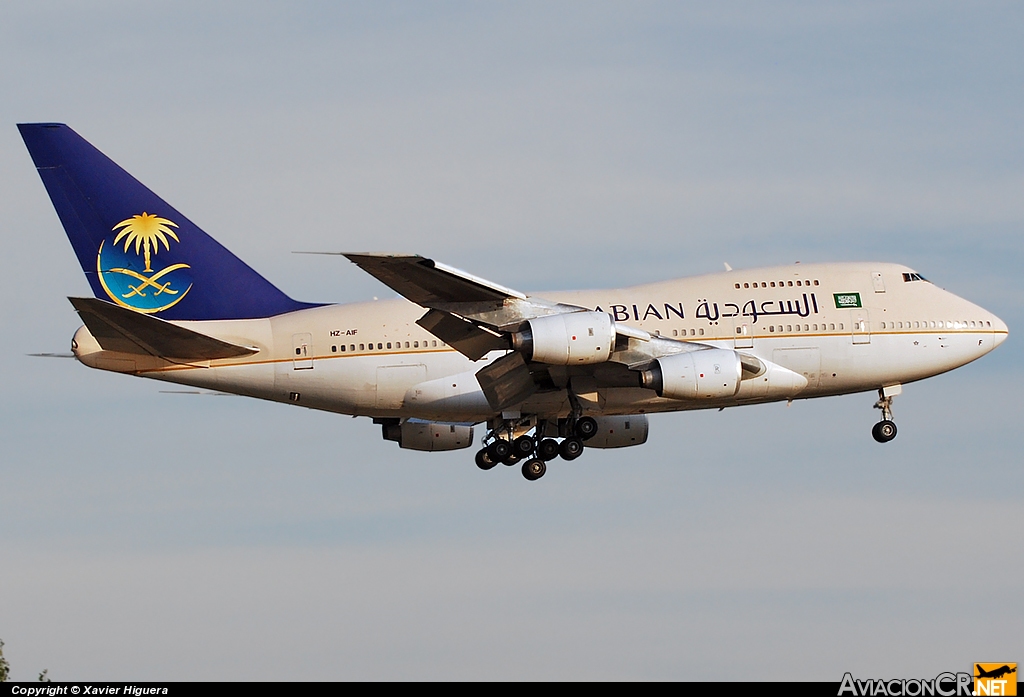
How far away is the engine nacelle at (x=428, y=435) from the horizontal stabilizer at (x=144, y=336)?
8.22 meters

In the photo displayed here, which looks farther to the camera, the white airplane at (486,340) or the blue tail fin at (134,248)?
the blue tail fin at (134,248)

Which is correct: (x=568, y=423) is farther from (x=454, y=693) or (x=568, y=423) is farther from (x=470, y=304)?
(x=454, y=693)

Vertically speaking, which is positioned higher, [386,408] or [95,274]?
[95,274]

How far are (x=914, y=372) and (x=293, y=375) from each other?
60.9 ft

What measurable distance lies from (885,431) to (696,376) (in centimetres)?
915

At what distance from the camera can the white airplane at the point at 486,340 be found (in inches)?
1769

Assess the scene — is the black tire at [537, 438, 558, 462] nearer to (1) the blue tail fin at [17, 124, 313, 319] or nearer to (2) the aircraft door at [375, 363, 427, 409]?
(2) the aircraft door at [375, 363, 427, 409]

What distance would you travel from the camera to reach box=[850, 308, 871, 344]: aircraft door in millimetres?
47875

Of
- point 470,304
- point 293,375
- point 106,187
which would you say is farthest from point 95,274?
point 470,304

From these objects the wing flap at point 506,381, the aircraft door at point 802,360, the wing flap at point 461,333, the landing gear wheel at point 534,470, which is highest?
the aircraft door at point 802,360

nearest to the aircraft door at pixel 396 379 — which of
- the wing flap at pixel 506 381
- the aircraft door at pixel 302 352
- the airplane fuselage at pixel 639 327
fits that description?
the airplane fuselage at pixel 639 327

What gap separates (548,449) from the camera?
48.5 meters

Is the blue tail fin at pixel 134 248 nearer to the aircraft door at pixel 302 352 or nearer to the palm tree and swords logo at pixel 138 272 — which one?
the palm tree and swords logo at pixel 138 272

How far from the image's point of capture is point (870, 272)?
49.1 m
